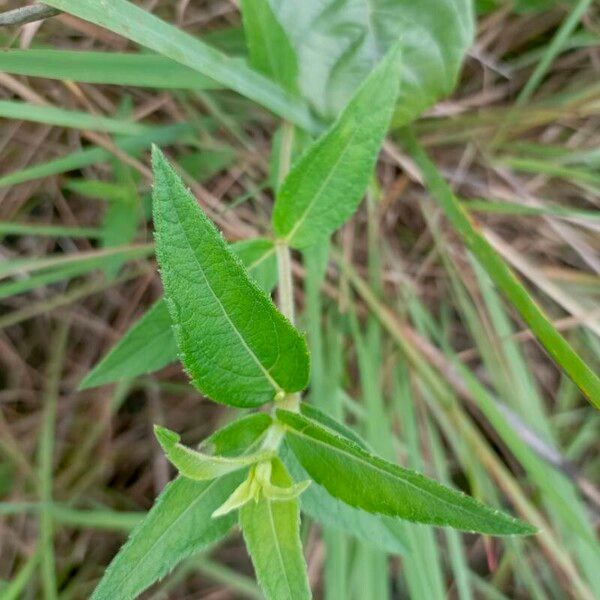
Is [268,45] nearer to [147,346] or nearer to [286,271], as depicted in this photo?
[286,271]

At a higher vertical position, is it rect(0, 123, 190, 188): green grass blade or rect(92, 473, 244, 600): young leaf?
rect(0, 123, 190, 188): green grass blade

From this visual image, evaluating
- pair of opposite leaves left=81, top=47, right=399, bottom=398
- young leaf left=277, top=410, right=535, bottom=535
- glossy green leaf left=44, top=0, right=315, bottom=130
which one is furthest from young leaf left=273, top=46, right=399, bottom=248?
young leaf left=277, top=410, right=535, bottom=535

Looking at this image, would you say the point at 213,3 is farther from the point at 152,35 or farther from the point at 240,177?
the point at 152,35

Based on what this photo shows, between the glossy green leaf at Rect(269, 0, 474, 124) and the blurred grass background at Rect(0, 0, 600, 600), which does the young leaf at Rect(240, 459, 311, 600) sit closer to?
the blurred grass background at Rect(0, 0, 600, 600)

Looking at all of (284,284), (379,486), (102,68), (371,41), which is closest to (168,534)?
(379,486)

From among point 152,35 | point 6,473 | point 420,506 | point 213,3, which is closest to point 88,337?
point 6,473

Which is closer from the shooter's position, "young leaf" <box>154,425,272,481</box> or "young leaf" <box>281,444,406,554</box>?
"young leaf" <box>154,425,272,481</box>
